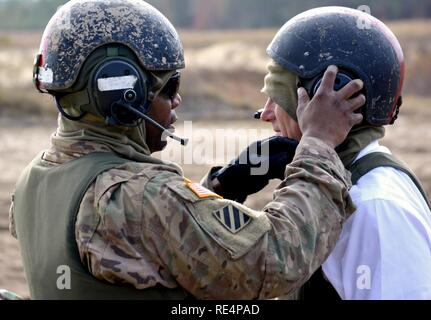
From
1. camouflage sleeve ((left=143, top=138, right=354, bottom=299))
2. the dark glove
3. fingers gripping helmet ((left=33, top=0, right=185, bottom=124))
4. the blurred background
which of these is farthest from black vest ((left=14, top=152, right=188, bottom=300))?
the blurred background

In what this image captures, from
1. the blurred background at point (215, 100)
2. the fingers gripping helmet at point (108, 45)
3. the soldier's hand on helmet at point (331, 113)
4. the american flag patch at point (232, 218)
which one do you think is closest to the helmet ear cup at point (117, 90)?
the fingers gripping helmet at point (108, 45)

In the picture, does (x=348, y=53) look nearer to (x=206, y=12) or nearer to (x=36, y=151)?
(x=36, y=151)

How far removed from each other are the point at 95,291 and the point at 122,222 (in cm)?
27

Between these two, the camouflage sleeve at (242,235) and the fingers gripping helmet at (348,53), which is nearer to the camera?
the camouflage sleeve at (242,235)

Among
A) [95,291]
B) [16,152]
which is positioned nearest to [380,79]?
[95,291]

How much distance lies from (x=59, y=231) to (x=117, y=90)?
21.6 inches

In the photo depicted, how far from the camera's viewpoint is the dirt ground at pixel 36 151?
383 inches

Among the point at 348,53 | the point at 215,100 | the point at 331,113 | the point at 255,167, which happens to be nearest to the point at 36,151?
the point at 215,100

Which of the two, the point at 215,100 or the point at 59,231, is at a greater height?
the point at 59,231

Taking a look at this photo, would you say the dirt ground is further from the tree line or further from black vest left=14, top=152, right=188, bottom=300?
the tree line

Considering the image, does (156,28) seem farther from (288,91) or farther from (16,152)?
(16,152)

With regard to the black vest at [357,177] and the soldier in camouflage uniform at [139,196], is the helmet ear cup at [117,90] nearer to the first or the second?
the soldier in camouflage uniform at [139,196]

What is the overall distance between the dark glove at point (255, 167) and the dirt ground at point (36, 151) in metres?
5.00

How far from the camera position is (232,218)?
2.91 m
